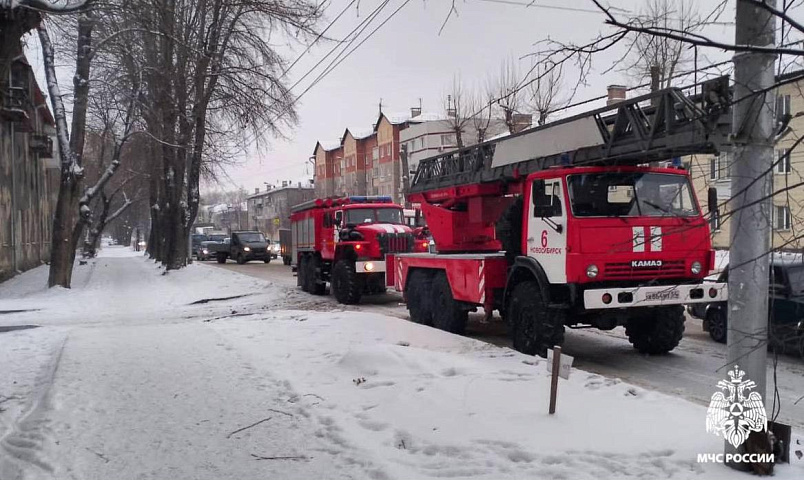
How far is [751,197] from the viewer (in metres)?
4.05

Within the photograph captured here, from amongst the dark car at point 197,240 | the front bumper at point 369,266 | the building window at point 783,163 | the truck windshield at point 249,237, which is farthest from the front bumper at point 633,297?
the dark car at point 197,240

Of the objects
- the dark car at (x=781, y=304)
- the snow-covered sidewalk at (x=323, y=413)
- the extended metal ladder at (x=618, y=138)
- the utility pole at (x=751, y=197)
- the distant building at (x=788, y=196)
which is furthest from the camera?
the dark car at (x=781, y=304)

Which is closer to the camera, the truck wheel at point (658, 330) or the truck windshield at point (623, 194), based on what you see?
the truck windshield at point (623, 194)

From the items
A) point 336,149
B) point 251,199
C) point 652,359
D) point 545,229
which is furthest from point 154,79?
point 251,199

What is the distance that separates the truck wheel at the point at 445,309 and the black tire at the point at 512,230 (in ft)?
5.63

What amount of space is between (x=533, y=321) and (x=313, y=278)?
11339 mm

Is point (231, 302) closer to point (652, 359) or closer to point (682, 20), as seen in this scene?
point (652, 359)

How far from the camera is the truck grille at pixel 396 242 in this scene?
1625 centimetres

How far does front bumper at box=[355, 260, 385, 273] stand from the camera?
16.2 meters

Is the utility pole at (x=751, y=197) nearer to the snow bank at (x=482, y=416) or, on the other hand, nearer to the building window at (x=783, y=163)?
the building window at (x=783, y=163)

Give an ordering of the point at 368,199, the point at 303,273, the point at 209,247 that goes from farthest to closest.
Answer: the point at 209,247, the point at 303,273, the point at 368,199

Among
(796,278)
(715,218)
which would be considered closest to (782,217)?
(715,218)

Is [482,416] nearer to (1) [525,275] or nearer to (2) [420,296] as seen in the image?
(1) [525,275]

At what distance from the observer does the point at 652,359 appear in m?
9.30
